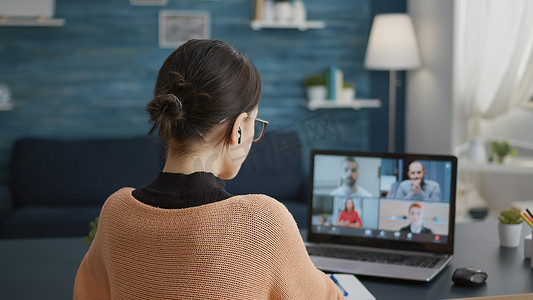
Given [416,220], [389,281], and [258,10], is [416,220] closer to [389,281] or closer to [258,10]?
[389,281]

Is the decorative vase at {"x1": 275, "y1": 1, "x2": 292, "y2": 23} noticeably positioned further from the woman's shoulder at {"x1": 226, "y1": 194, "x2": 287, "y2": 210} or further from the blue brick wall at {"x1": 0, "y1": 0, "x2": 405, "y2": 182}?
the woman's shoulder at {"x1": 226, "y1": 194, "x2": 287, "y2": 210}

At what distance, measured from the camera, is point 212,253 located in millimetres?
1043

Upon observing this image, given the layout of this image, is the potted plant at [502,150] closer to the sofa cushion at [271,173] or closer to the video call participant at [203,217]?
the sofa cushion at [271,173]

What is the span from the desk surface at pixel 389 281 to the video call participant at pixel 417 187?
20 centimetres

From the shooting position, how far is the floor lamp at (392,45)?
4.24m

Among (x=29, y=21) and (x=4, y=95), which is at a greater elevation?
(x=29, y=21)

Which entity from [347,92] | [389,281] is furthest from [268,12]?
[389,281]

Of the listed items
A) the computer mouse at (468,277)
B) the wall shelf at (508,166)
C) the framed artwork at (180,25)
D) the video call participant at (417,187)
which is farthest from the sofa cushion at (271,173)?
the computer mouse at (468,277)

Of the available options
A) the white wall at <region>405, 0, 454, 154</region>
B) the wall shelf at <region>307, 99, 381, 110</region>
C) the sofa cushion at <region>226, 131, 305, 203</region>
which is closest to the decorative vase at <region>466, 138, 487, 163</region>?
the white wall at <region>405, 0, 454, 154</region>

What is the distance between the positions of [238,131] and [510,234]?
1.11 meters

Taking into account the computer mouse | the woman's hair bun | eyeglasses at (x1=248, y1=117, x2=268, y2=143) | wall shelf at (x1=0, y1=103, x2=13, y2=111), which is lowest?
the computer mouse

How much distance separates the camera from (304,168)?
15.5ft

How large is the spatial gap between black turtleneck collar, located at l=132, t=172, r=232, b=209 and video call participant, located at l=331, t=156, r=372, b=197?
0.77 metres

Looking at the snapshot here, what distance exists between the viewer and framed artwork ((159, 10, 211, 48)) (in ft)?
14.3
